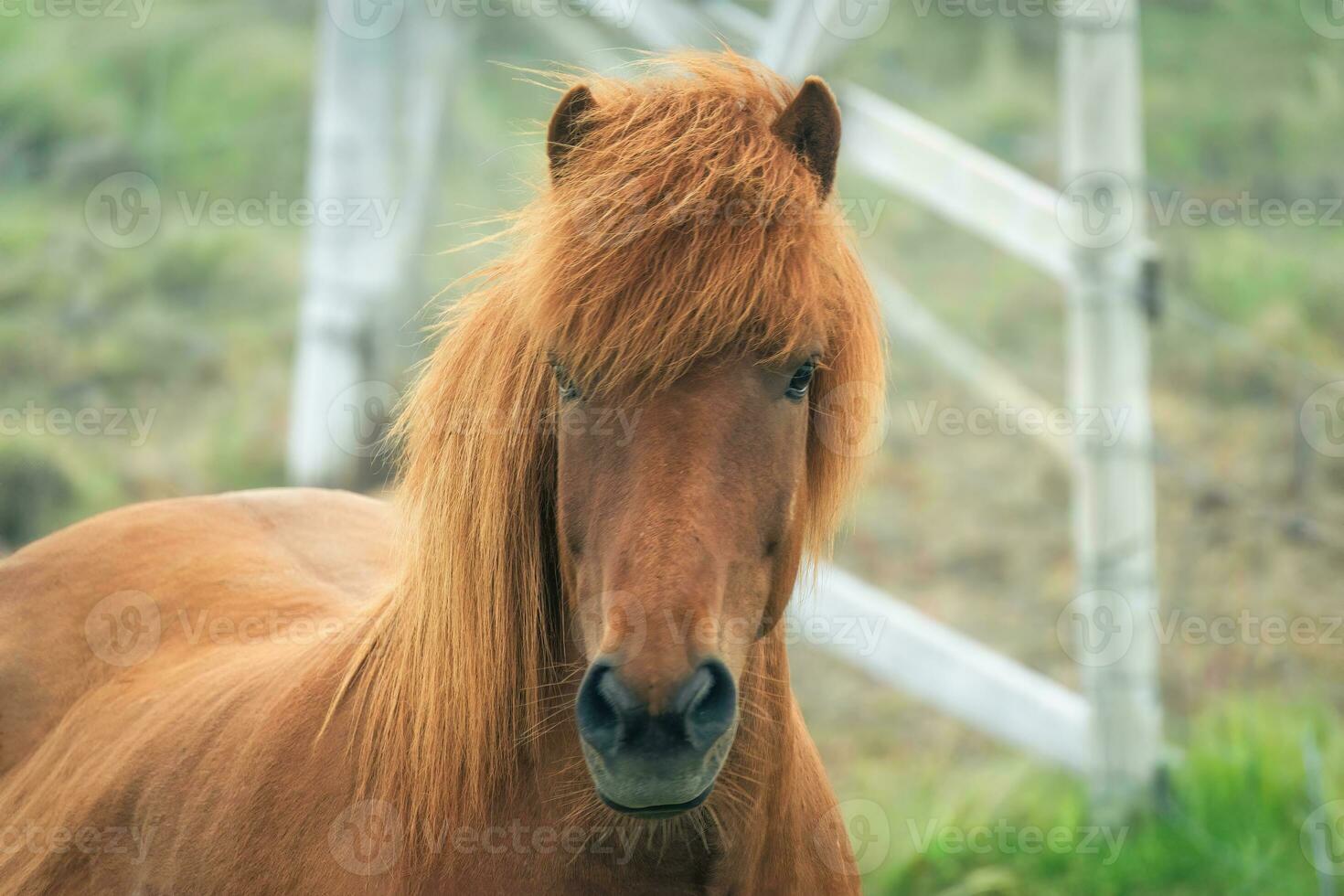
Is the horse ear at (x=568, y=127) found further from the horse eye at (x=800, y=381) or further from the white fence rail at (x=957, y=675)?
the white fence rail at (x=957, y=675)

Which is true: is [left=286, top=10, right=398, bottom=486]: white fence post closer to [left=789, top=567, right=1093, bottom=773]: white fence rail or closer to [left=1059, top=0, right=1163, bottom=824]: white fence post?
[left=789, top=567, right=1093, bottom=773]: white fence rail

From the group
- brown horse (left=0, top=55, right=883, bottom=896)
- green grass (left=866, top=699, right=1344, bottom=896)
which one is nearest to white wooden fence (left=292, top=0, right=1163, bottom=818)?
green grass (left=866, top=699, right=1344, bottom=896)

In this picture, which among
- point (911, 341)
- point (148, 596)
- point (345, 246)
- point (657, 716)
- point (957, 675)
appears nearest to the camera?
point (657, 716)

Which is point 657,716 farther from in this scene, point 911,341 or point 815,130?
point 911,341

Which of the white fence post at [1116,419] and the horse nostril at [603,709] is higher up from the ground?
the horse nostril at [603,709]

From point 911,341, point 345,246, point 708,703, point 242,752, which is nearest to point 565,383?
point 708,703

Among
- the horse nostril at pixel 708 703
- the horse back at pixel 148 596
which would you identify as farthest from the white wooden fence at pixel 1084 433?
the horse nostril at pixel 708 703

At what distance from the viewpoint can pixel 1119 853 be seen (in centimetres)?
432

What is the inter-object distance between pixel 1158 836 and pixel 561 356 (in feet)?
11.9

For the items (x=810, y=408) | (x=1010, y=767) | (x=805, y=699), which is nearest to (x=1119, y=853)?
(x=1010, y=767)

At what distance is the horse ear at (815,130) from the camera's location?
198 centimetres

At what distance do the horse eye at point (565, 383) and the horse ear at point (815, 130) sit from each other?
22.2 inches

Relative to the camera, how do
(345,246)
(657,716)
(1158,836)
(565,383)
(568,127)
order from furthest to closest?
(345,246), (1158,836), (568,127), (565,383), (657,716)

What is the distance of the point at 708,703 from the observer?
1.60m
